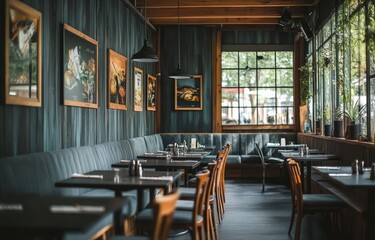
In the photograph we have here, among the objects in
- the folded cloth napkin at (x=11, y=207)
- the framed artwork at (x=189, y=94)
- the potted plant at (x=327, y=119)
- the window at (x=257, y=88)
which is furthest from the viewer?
the window at (x=257, y=88)

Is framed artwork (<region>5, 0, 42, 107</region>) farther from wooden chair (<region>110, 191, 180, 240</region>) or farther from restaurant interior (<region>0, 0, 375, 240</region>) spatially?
wooden chair (<region>110, 191, 180, 240</region>)

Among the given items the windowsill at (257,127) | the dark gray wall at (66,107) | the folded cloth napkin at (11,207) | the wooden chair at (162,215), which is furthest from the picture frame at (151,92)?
the wooden chair at (162,215)

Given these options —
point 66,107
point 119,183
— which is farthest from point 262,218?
point 119,183

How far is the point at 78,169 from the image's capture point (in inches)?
216

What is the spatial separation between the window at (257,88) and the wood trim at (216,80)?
0.52 feet

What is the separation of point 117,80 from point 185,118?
12.7 feet

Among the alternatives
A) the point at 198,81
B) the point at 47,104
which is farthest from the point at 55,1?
the point at 198,81

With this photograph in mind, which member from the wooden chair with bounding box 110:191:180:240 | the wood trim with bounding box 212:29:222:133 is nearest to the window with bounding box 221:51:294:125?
the wood trim with bounding box 212:29:222:133

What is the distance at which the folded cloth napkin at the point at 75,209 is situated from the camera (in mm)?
2640

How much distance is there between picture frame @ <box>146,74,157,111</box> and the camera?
34.9 ft

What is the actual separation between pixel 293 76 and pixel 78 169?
24.8 feet

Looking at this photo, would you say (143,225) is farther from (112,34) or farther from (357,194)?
(112,34)

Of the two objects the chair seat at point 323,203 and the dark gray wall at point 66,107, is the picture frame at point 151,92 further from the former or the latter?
the chair seat at point 323,203

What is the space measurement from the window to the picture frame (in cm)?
176
